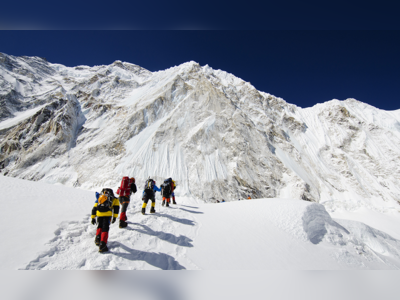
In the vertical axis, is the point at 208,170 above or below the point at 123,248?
above

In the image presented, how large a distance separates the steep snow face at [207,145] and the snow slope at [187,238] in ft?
67.9

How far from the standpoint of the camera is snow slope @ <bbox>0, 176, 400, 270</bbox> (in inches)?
165

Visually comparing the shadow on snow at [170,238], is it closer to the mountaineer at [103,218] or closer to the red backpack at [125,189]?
the mountaineer at [103,218]

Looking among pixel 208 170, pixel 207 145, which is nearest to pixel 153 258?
pixel 208 170

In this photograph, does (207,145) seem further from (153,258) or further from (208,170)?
(153,258)

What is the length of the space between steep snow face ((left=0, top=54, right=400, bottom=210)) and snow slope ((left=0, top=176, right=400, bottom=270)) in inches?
815

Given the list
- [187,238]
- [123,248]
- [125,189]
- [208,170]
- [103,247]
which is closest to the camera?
[103,247]

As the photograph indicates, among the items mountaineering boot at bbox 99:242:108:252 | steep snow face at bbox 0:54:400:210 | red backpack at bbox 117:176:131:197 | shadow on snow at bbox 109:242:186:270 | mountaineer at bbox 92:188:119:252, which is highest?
steep snow face at bbox 0:54:400:210

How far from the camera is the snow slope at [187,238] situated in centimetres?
420

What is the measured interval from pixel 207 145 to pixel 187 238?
28815 millimetres

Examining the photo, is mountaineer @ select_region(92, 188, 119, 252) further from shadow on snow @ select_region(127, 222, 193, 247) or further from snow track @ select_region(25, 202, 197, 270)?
shadow on snow @ select_region(127, 222, 193, 247)

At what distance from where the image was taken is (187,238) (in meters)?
5.69

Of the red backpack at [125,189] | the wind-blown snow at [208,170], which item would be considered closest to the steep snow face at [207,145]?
the wind-blown snow at [208,170]

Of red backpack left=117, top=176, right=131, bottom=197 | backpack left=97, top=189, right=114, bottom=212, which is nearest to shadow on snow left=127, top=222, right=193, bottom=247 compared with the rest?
backpack left=97, top=189, right=114, bottom=212
